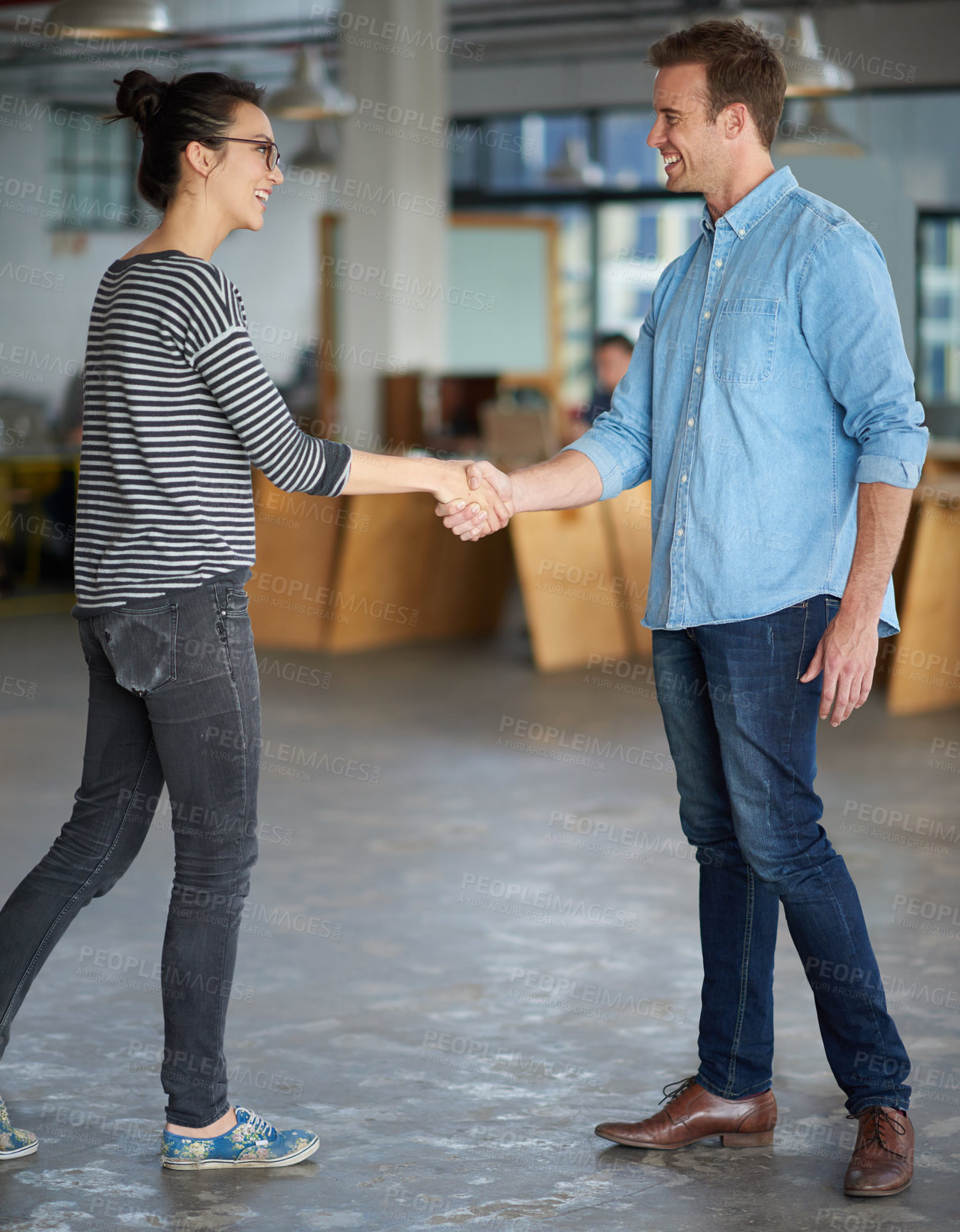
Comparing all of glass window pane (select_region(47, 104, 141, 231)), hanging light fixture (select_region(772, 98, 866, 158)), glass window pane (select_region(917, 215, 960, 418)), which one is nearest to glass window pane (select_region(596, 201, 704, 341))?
glass window pane (select_region(917, 215, 960, 418))

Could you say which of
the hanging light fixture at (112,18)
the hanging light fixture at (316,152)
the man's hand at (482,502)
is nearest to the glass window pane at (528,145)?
the hanging light fixture at (316,152)

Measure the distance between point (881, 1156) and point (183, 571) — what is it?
1.17m

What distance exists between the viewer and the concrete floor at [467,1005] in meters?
1.97

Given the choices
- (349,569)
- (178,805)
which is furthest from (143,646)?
(349,569)

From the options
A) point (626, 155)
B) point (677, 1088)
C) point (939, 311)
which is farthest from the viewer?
point (626, 155)

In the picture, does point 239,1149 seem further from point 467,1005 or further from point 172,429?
point 172,429

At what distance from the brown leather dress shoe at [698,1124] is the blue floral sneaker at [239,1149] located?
1.44 feet

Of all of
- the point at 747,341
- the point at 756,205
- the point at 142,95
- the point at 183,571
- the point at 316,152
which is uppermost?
the point at 316,152

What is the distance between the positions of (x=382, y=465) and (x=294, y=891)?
5.11 feet

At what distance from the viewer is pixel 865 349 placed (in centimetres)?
190

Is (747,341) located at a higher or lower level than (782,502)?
higher

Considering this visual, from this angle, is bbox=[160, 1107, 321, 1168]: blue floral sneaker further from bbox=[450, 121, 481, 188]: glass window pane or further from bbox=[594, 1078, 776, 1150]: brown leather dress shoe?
bbox=[450, 121, 481, 188]: glass window pane

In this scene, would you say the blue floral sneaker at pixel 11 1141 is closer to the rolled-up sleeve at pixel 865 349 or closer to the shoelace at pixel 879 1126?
the shoelace at pixel 879 1126

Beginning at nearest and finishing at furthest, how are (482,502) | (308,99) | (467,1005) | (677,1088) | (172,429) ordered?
(172,429), (677,1088), (482,502), (467,1005), (308,99)
